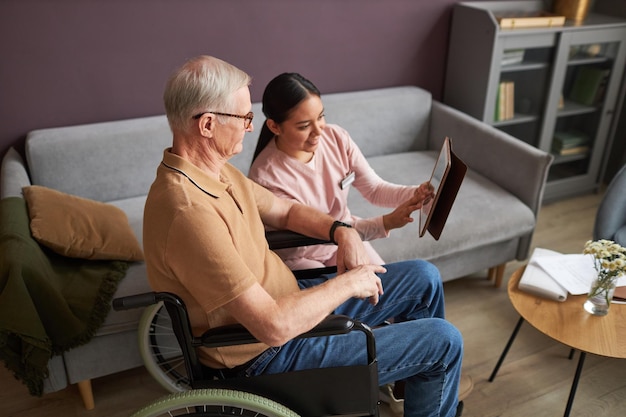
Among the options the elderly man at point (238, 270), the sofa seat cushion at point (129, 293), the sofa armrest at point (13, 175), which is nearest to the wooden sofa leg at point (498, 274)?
the elderly man at point (238, 270)

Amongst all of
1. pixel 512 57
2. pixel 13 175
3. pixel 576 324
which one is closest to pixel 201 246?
pixel 576 324

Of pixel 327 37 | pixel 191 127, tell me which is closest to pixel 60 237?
pixel 191 127

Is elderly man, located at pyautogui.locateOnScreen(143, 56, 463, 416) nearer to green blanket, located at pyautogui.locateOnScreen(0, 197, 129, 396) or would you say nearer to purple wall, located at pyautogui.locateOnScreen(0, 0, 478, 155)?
green blanket, located at pyautogui.locateOnScreen(0, 197, 129, 396)

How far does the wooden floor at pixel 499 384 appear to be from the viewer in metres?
1.93

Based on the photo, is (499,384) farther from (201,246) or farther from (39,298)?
(39,298)

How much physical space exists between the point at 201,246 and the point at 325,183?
2.48 ft

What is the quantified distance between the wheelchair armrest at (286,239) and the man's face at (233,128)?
16.3 inches

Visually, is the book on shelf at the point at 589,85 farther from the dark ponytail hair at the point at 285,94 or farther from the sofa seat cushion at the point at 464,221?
the dark ponytail hair at the point at 285,94

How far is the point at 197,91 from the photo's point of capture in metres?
1.23

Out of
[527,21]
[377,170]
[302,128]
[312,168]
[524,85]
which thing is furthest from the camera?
[524,85]

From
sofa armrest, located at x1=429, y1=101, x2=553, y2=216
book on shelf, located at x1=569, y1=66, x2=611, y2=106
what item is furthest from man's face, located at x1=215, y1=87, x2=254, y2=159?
book on shelf, located at x1=569, y1=66, x2=611, y2=106

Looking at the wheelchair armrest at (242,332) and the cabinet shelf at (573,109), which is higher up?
the wheelchair armrest at (242,332)

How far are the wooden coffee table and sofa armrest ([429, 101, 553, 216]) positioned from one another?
0.72 metres

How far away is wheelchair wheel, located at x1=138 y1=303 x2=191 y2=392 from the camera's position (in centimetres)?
179
